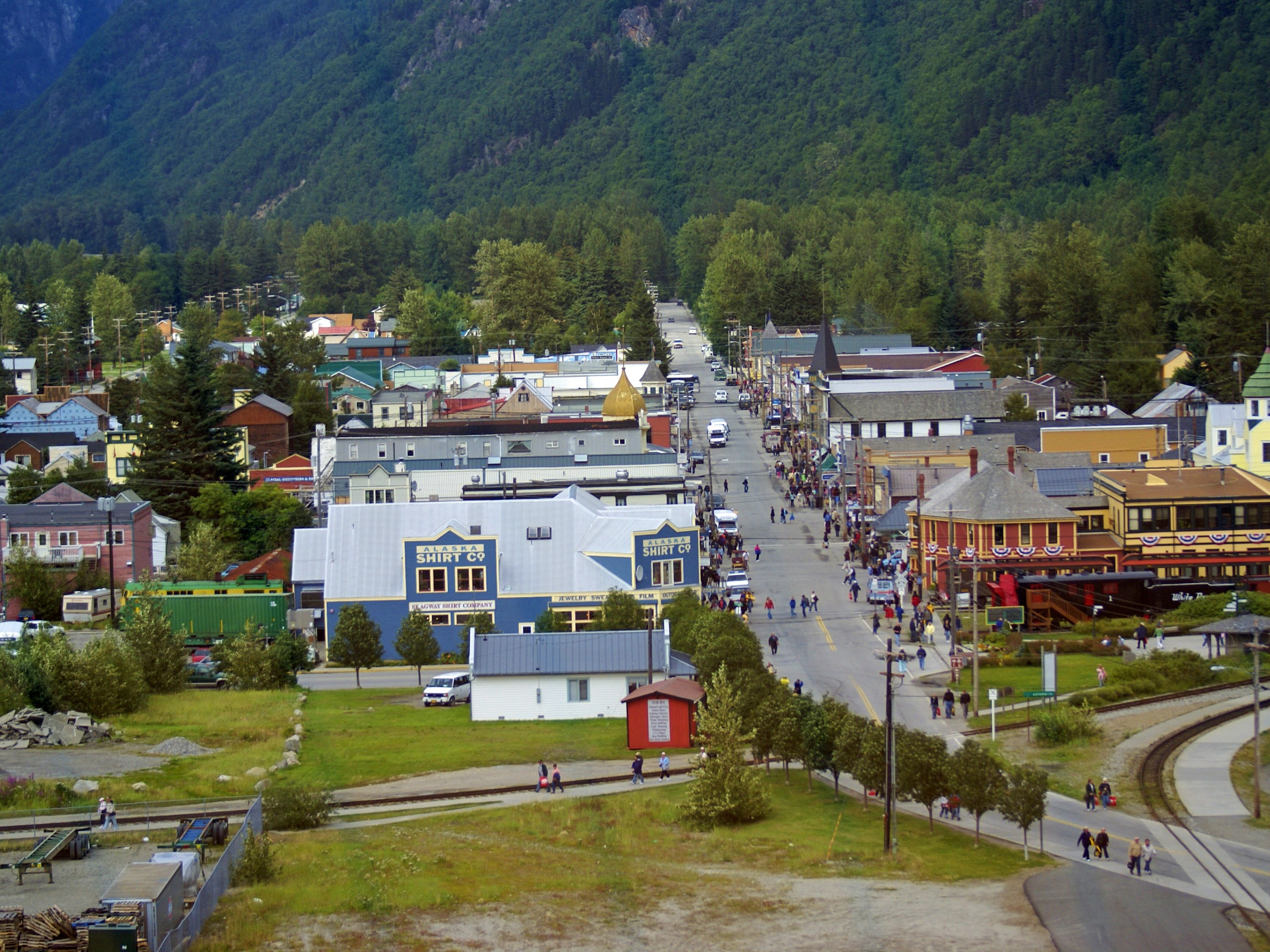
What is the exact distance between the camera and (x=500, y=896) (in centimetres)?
3441

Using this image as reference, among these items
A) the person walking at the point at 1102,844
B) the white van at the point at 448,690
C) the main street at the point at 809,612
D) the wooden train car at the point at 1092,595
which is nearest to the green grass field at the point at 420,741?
the white van at the point at 448,690

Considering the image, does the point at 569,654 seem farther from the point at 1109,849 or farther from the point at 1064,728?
the point at 1109,849

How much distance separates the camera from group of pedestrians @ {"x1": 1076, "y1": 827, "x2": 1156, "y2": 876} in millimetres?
36094

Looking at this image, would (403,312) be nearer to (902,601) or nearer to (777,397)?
(777,397)

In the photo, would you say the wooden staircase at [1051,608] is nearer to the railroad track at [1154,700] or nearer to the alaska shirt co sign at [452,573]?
the railroad track at [1154,700]

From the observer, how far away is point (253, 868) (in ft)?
115

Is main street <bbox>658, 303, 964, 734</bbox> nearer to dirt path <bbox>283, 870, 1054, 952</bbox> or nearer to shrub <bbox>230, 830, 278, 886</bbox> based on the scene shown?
dirt path <bbox>283, 870, 1054, 952</bbox>

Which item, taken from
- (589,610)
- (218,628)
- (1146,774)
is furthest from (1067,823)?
(218,628)

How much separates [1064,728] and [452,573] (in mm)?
25363

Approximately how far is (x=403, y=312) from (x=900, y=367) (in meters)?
64.5

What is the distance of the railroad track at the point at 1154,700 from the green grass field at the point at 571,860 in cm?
835

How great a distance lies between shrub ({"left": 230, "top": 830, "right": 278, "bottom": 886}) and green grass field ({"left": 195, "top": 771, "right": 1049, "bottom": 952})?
34cm

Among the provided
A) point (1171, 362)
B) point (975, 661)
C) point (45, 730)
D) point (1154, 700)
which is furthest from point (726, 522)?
point (1171, 362)

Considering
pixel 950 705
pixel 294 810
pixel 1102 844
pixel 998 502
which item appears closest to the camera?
pixel 1102 844
